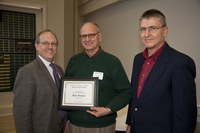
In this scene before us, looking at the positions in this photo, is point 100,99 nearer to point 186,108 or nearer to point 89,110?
point 89,110

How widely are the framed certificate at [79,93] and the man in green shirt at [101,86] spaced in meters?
0.06

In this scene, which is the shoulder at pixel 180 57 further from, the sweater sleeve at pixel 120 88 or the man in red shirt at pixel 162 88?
the sweater sleeve at pixel 120 88

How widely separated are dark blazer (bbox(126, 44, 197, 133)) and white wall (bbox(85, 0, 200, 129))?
96cm

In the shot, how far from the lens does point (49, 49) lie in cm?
174

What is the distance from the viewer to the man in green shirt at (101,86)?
5.34ft

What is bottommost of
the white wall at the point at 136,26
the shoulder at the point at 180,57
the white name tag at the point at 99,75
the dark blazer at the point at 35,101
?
the dark blazer at the point at 35,101

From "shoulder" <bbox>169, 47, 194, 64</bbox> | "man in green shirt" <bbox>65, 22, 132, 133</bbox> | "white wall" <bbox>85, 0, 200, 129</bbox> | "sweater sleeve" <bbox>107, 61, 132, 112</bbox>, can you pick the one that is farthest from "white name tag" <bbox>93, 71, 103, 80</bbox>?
"white wall" <bbox>85, 0, 200, 129</bbox>

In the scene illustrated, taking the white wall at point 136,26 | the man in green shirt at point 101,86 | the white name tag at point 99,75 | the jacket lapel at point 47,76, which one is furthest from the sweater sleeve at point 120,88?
the white wall at point 136,26

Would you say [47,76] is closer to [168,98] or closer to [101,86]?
[101,86]

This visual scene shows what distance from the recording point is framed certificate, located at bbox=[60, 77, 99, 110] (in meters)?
1.61

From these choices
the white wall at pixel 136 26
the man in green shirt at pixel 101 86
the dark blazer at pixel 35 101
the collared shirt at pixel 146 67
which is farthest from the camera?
the white wall at pixel 136 26

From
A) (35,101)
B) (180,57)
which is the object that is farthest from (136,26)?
(35,101)

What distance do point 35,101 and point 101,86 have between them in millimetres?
542

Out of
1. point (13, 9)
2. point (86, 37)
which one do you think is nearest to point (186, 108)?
point (86, 37)
